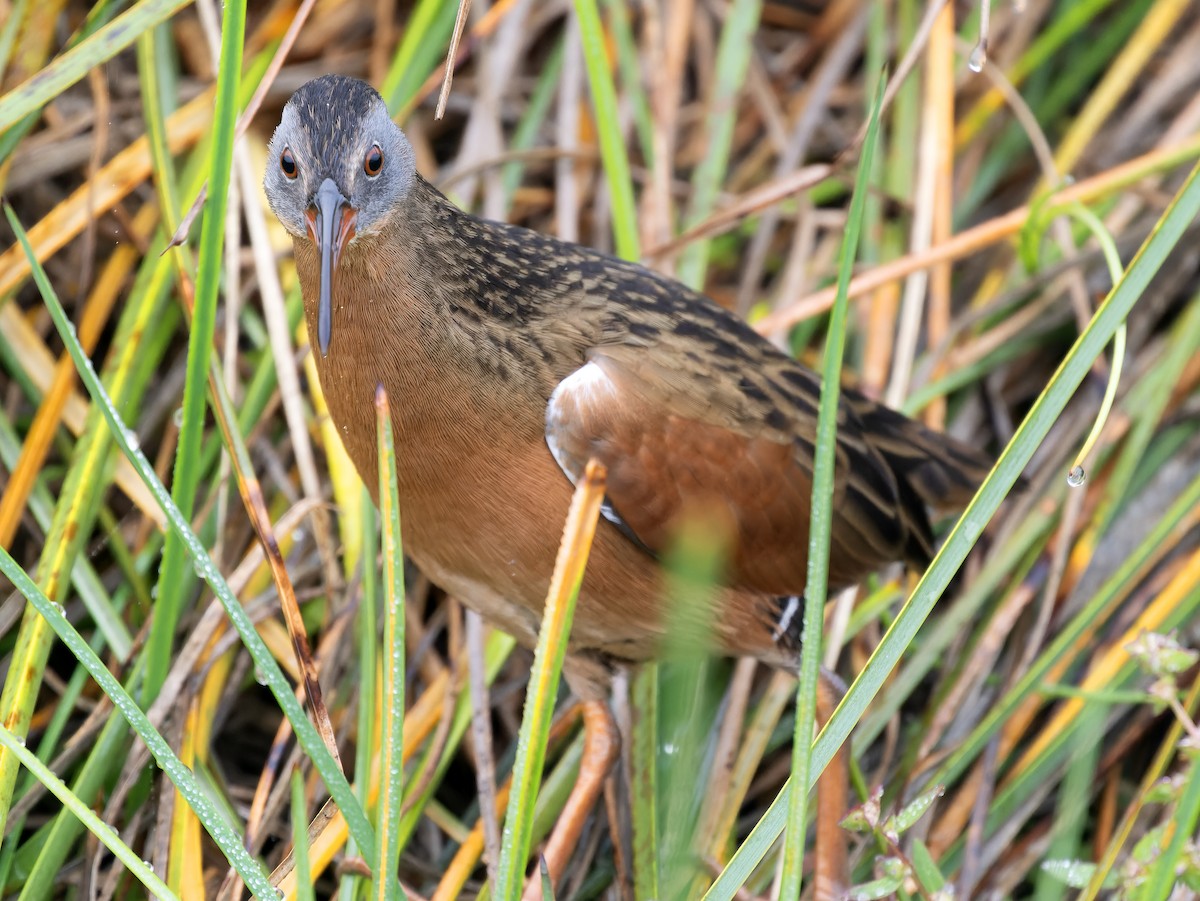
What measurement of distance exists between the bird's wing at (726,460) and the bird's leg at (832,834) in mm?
301

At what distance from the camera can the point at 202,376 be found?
7.36ft

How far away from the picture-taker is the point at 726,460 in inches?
94.7

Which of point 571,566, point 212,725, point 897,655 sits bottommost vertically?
point 212,725

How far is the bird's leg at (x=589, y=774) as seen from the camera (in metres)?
2.62

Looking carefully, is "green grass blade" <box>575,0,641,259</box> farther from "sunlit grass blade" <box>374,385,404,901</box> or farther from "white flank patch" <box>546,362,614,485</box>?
"sunlit grass blade" <box>374,385,404,901</box>

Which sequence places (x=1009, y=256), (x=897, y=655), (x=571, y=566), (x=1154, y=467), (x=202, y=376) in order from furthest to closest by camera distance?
1. (x=1009, y=256)
2. (x=1154, y=467)
3. (x=202, y=376)
4. (x=897, y=655)
5. (x=571, y=566)

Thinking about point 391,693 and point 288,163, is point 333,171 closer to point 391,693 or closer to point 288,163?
point 288,163

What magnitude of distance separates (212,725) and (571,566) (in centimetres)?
145

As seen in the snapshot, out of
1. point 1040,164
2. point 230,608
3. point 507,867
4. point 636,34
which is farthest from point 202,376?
point 1040,164

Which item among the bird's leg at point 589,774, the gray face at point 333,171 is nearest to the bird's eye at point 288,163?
the gray face at point 333,171

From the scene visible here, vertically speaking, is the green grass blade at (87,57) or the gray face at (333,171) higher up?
the green grass blade at (87,57)

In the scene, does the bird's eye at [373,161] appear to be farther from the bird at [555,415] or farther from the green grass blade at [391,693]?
the green grass blade at [391,693]

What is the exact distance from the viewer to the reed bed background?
6.87 feet

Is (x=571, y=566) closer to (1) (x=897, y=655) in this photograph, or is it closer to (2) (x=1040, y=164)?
(1) (x=897, y=655)
